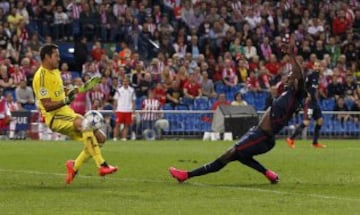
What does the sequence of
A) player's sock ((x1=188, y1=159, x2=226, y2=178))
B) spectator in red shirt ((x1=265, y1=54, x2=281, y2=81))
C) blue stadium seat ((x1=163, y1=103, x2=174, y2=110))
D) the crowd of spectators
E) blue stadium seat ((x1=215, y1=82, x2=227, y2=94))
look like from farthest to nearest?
spectator in red shirt ((x1=265, y1=54, x2=281, y2=81)) < blue stadium seat ((x1=215, y1=82, x2=227, y2=94)) < the crowd of spectators < blue stadium seat ((x1=163, y1=103, x2=174, y2=110)) < player's sock ((x1=188, y1=159, x2=226, y2=178))

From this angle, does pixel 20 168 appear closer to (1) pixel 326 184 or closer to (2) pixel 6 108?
(1) pixel 326 184

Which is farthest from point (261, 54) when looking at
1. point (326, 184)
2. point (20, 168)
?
point (326, 184)

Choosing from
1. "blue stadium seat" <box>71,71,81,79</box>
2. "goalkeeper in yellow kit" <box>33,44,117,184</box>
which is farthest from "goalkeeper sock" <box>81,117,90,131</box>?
"blue stadium seat" <box>71,71,81,79</box>

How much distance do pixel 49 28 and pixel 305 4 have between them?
39.6 ft

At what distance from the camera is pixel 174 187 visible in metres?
14.9

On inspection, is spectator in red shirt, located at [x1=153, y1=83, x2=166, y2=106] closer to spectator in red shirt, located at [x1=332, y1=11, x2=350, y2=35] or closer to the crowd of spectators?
the crowd of spectators

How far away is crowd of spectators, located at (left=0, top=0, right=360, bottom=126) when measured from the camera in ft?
113

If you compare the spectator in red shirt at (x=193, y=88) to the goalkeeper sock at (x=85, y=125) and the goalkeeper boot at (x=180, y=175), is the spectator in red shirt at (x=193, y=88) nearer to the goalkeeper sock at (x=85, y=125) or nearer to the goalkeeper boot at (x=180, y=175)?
the goalkeeper boot at (x=180, y=175)

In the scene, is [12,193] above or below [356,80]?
below

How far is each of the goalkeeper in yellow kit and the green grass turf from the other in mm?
374

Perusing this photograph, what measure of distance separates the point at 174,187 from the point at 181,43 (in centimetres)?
2287

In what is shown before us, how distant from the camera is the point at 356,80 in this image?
3716 centimetres

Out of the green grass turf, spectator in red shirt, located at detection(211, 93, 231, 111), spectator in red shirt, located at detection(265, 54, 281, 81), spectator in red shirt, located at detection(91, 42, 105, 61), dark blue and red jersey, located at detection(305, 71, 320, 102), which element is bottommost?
the green grass turf

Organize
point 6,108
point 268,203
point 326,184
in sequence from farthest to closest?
point 6,108, point 326,184, point 268,203
